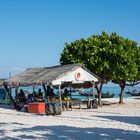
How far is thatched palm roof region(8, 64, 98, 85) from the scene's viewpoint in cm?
2733

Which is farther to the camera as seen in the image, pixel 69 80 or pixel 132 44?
pixel 132 44

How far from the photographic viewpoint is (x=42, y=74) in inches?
1145

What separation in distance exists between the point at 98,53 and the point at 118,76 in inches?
95.0

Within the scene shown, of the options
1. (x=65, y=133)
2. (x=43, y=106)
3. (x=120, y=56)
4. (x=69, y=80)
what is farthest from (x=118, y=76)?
(x=65, y=133)

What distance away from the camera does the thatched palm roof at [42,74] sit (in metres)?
27.3

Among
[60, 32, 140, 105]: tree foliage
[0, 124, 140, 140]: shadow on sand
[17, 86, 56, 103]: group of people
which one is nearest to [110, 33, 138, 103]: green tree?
[60, 32, 140, 105]: tree foliage

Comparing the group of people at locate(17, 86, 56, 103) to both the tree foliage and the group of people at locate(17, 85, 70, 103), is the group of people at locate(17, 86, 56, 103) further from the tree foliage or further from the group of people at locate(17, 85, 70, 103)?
the tree foliage

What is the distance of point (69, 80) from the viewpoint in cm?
2773

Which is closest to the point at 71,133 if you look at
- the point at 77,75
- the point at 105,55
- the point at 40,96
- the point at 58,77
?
the point at 58,77

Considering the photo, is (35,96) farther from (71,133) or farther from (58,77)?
(71,133)

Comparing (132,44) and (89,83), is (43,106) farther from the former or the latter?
(132,44)

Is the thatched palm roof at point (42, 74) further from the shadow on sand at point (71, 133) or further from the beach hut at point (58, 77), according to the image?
the shadow on sand at point (71, 133)

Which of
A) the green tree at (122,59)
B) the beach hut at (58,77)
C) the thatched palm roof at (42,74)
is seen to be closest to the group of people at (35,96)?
the beach hut at (58,77)

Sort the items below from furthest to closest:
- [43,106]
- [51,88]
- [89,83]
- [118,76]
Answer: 1. [118,76]
2. [89,83]
3. [51,88]
4. [43,106]
